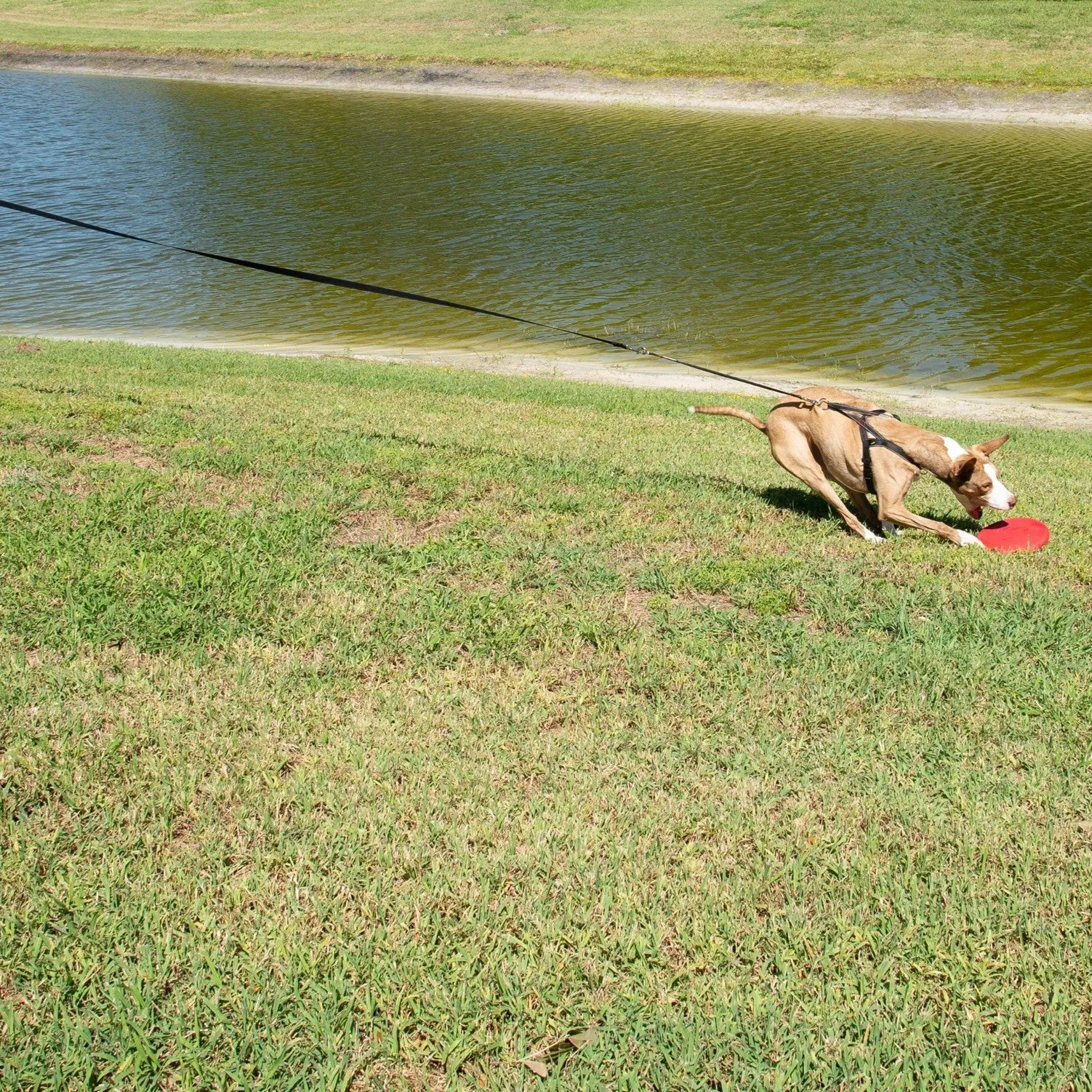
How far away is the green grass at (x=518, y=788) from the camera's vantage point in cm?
307

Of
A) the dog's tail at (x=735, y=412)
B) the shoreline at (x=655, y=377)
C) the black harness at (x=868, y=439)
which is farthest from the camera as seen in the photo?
the shoreline at (x=655, y=377)

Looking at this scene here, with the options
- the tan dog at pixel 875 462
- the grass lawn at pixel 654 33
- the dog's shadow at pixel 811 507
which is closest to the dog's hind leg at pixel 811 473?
the tan dog at pixel 875 462

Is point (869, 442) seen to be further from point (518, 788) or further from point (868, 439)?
point (518, 788)

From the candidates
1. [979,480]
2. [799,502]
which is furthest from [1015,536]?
[799,502]

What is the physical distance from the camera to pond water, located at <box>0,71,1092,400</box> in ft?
59.8

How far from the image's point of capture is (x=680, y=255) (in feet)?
73.4

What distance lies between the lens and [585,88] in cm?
4294

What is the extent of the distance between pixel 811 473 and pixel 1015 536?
4.02ft

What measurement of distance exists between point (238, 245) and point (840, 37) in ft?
104

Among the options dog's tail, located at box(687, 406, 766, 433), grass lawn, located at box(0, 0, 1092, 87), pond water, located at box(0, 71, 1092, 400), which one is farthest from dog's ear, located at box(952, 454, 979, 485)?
grass lawn, located at box(0, 0, 1092, 87)

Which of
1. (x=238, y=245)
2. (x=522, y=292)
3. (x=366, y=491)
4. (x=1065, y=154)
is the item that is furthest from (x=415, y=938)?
(x=1065, y=154)

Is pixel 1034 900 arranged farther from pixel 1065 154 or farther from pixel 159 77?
pixel 159 77

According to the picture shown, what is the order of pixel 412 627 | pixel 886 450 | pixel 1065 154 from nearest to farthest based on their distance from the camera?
pixel 412 627 → pixel 886 450 → pixel 1065 154

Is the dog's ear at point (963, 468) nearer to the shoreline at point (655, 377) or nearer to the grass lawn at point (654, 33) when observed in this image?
the shoreline at point (655, 377)
